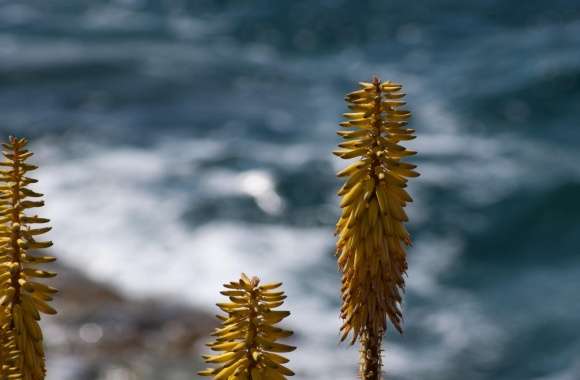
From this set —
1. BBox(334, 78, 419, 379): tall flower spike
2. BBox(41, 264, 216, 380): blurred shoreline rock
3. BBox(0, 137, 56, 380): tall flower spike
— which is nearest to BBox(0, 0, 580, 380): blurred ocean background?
BBox(41, 264, 216, 380): blurred shoreline rock

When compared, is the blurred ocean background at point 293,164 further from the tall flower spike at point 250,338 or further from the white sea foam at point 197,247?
the tall flower spike at point 250,338

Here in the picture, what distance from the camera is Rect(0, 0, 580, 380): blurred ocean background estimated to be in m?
31.0

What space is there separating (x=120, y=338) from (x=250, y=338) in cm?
2344

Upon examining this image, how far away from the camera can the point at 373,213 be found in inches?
294

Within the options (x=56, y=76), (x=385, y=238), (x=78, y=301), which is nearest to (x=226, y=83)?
(x=56, y=76)

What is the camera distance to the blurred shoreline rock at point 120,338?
27.9 meters

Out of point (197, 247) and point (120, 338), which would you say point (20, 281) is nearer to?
point (120, 338)

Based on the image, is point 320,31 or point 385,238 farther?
point 320,31

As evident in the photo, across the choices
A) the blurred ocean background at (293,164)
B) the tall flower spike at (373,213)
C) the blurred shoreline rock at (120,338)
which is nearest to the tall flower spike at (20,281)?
the tall flower spike at (373,213)

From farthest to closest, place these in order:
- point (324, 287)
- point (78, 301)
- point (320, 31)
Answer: point (320, 31) < point (324, 287) < point (78, 301)

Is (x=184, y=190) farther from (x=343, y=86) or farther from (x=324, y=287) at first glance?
(x=343, y=86)

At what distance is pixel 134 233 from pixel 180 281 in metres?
3.54

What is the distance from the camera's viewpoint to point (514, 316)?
32.1 m

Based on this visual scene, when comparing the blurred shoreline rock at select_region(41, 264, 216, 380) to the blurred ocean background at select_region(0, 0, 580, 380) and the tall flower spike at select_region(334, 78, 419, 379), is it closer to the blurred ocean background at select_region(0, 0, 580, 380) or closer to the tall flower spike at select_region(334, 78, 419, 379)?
the blurred ocean background at select_region(0, 0, 580, 380)
